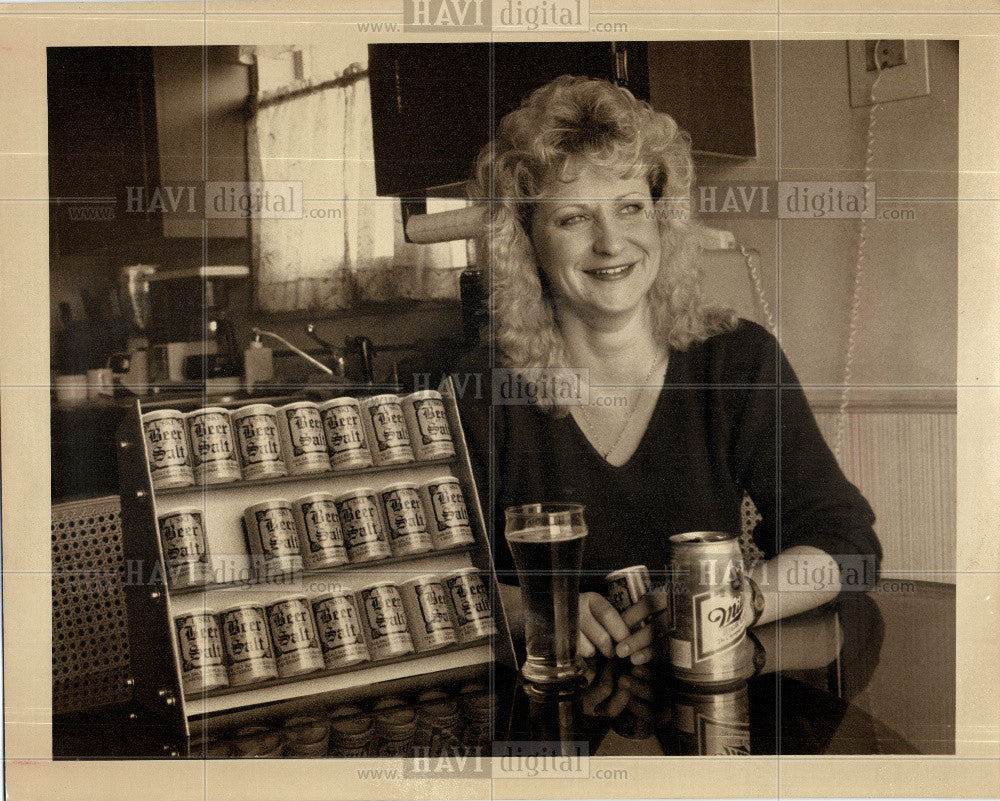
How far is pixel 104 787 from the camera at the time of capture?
1324 millimetres

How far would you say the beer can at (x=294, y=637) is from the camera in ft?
4.03

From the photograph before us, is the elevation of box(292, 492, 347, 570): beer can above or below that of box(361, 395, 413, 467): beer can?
below

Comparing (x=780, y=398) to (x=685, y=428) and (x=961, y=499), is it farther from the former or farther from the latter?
(x=961, y=499)

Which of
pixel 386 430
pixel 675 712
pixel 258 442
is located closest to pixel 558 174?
pixel 386 430

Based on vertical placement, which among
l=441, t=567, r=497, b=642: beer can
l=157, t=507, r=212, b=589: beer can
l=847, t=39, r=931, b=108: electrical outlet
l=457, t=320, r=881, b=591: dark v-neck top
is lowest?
l=441, t=567, r=497, b=642: beer can

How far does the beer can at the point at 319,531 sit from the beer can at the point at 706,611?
0.49 meters

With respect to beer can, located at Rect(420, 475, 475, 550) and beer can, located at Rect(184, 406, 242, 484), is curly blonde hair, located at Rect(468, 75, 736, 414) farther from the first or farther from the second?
beer can, located at Rect(184, 406, 242, 484)

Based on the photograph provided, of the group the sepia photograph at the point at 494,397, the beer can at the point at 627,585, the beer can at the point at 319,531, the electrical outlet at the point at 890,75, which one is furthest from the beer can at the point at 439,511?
the electrical outlet at the point at 890,75

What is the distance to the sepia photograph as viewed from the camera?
1.26m

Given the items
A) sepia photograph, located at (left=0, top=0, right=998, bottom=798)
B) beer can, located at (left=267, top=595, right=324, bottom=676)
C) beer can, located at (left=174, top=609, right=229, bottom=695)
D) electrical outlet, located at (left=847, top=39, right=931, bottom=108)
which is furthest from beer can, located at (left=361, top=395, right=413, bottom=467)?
electrical outlet, located at (left=847, top=39, right=931, bottom=108)

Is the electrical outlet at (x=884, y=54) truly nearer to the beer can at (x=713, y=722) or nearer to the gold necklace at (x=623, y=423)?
the gold necklace at (x=623, y=423)

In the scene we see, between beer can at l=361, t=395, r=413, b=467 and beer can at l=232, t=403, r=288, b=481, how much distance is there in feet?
0.42

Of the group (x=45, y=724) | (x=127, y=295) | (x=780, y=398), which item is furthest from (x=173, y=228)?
(x=780, y=398)

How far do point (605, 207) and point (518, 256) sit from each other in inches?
5.7
